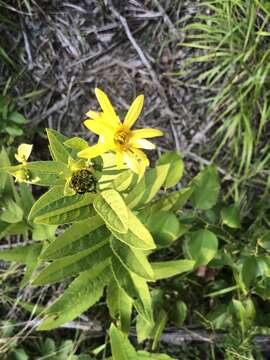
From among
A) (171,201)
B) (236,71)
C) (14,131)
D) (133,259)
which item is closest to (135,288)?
(133,259)

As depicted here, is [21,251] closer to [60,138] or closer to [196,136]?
[60,138]

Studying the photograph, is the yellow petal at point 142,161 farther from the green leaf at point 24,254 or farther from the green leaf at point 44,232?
the green leaf at point 24,254

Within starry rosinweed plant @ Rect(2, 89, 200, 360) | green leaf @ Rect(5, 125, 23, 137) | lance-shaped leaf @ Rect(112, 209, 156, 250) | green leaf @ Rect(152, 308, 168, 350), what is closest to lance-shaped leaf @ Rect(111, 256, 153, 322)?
starry rosinweed plant @ Rect(2, 89, 200, 360)

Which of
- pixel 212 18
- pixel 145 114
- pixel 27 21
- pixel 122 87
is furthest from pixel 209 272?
pixel 27 21

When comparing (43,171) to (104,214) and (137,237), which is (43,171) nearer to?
(104,214)

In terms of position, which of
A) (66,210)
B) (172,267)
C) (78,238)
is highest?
(66,210)

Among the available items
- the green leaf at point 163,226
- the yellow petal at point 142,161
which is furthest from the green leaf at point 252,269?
the yellow petal at point 142,161

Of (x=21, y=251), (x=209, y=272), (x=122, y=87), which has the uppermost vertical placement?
(x=122, y=87)
